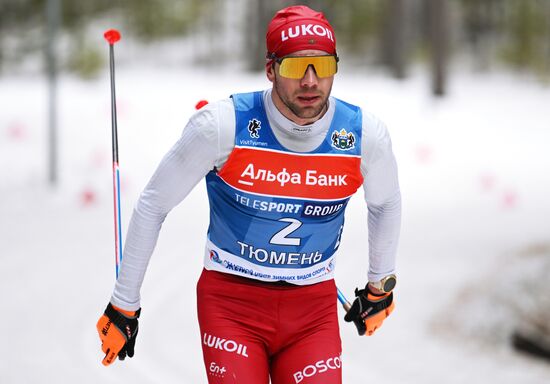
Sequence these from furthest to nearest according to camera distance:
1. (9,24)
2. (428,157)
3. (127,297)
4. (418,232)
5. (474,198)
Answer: (9,24) < (428,157) < (474,198) < (418,232) < (127,297)

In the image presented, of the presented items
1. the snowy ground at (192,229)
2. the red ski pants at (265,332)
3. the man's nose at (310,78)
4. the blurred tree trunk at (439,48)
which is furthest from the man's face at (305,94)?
the blurred tree trunk at (439,48)

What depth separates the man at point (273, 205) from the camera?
146 inches

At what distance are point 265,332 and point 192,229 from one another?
9.22m

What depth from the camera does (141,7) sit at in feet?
146

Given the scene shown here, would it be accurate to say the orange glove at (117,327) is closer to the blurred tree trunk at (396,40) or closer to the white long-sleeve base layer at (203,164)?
the white long-sleeve base layer at (203,164)

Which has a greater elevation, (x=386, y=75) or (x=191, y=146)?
(x=191, y=146)

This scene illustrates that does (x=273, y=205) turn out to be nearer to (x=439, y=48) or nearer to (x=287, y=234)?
(x=287, y=234)

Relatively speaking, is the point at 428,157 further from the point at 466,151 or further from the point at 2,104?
the point at 2,104

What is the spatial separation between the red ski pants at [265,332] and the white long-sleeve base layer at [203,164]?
303mm

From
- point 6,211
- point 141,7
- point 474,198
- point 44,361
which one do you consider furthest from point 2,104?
point 141,7

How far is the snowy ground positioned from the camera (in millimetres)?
8086

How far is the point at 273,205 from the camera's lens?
3.77 meters

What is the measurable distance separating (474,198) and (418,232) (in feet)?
9.77

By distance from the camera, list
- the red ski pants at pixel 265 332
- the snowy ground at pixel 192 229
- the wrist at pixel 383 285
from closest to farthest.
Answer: the red ski pants at pixel 265 332 < the wrist at pixel 383 285 < the snowy ground at pixel 192 229
